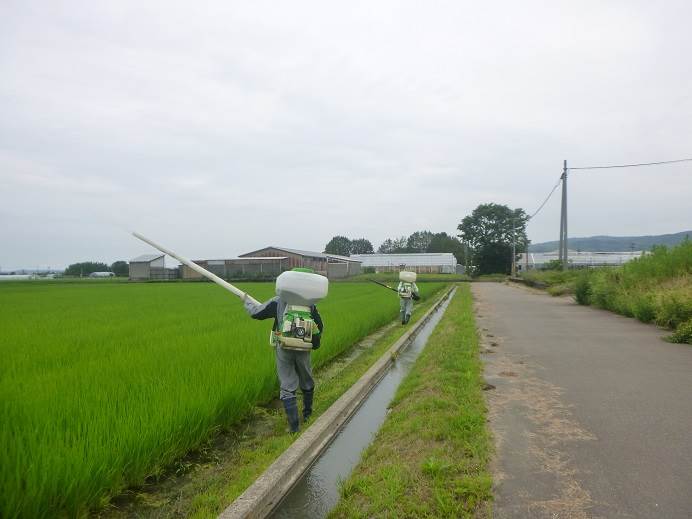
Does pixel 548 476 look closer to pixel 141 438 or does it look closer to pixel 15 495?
pixel 141 438

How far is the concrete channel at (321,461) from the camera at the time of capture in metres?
3.06

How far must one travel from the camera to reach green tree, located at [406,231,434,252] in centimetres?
12562

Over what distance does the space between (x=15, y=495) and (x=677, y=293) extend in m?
12.3

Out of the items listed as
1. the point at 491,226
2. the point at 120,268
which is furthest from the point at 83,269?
the point at 491,226

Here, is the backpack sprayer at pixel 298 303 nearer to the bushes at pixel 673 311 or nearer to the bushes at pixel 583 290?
the bushes at pixel 673 311

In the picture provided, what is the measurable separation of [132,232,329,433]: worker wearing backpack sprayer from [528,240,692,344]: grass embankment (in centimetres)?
783

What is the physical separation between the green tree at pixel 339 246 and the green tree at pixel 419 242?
626 inches

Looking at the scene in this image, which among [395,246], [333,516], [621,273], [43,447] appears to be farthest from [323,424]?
[395,246]

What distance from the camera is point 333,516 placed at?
2871 mm

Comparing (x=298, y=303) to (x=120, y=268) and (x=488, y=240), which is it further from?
(x=120, y=268)

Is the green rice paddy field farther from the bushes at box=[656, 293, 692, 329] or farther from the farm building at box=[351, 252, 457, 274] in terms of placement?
the farm building at box=[351, 252, 457, 274]

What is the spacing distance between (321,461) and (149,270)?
51275mm

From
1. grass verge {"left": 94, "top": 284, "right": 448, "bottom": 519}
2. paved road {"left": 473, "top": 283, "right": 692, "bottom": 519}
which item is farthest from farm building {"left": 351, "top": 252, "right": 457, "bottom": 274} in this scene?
grass verge {"left": 94, "top": 284, "right": 448, "bottom": 519}

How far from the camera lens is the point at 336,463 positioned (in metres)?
3.90
